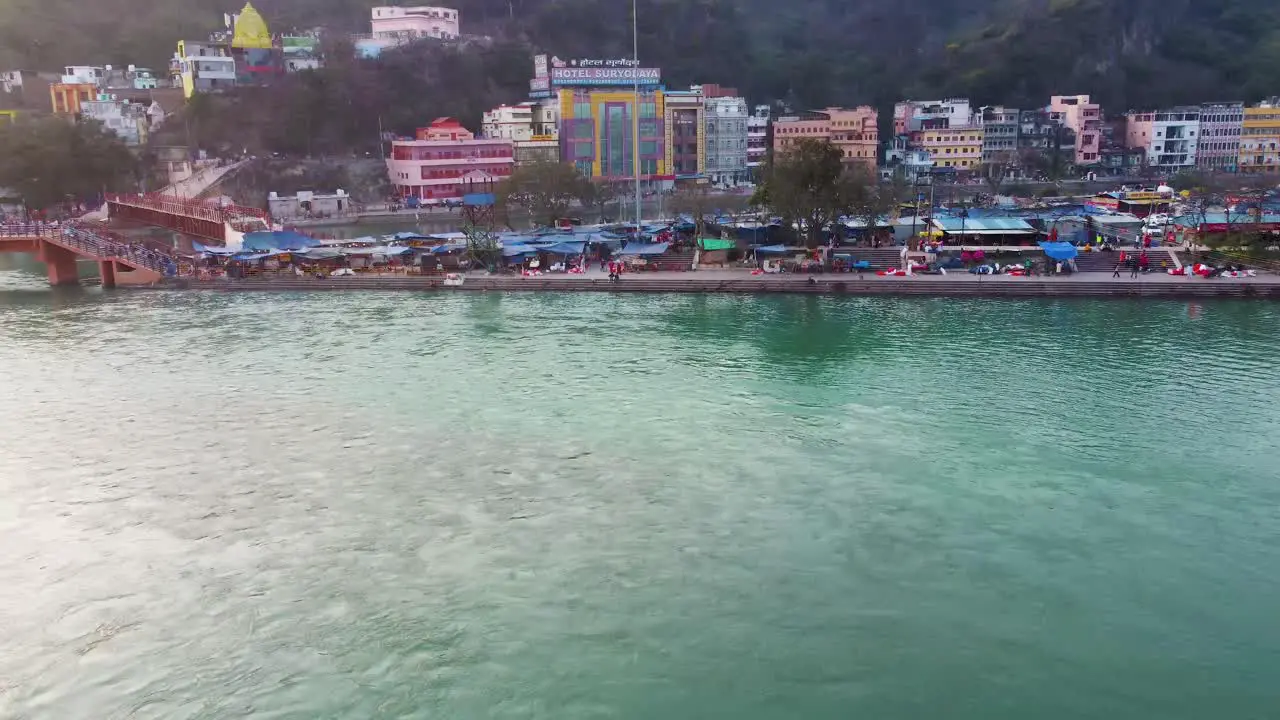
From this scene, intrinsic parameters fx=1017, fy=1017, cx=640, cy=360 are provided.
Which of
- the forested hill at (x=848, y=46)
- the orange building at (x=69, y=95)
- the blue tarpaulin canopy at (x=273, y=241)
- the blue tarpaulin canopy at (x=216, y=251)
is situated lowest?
the blue tarpaulin canopy at (x=216, y=251)

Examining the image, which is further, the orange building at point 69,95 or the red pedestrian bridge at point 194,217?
the orange building at point 69,95

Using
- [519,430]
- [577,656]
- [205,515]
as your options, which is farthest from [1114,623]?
[205,515]

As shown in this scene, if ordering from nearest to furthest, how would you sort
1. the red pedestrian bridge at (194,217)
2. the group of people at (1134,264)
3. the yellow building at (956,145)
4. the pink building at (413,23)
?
the group of people at (1134,264)
the red pedestrian bridge at (194,217)
the yellow building at (956,145)
the pink building at (413,23)

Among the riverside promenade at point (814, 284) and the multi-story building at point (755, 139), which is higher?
the multi-story building at point (755, 139)

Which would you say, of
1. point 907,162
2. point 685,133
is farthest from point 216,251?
point 907,162

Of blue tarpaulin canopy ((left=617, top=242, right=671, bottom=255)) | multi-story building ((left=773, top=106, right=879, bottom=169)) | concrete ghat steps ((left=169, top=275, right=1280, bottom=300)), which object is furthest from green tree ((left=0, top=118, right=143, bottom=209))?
multi-story building ((left=773, top=106, right=879, bottom=169))

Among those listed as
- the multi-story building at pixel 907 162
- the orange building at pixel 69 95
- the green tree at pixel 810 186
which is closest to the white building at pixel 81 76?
the orange building at pixel 69 95

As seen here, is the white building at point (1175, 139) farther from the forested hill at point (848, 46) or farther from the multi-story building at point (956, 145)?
the forested hill at point (848, 46)
